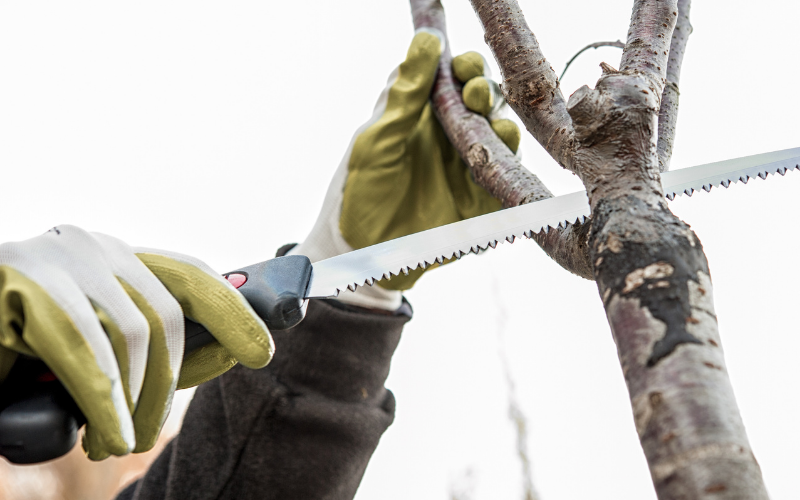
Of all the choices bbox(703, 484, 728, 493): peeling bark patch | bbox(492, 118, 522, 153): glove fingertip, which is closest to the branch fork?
bbox(703, 484, 728, 493): peeling bark patch

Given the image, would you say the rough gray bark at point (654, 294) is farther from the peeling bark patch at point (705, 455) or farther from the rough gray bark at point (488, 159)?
the rough gray bark at point (488, 159)

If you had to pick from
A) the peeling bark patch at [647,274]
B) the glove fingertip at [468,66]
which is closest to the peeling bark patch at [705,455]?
the peeling bark patch at [647,274]

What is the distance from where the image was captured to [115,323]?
0.42m

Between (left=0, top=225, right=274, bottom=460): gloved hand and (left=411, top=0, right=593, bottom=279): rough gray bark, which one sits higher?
(left=411, top=0, right=593, bottom=279): rough gray bark

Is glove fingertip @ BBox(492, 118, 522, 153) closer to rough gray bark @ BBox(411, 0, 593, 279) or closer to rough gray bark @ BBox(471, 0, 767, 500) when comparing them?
rough gray bark @ BBox(411, 0, 593, 279)

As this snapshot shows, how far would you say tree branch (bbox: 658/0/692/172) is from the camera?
66 centimetres

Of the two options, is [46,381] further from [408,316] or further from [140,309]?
[408,316]

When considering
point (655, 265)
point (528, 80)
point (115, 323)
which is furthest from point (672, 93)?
point (115, 323)

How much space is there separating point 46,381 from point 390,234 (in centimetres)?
67

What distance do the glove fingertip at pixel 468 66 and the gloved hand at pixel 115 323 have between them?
0.63 meters

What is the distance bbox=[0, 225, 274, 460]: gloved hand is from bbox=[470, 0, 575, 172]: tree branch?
42 centimetres

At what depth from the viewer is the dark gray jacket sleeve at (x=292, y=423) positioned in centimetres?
89

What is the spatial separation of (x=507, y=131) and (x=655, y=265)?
1.89 feet

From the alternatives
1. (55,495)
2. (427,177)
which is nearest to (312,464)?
(427,177)
